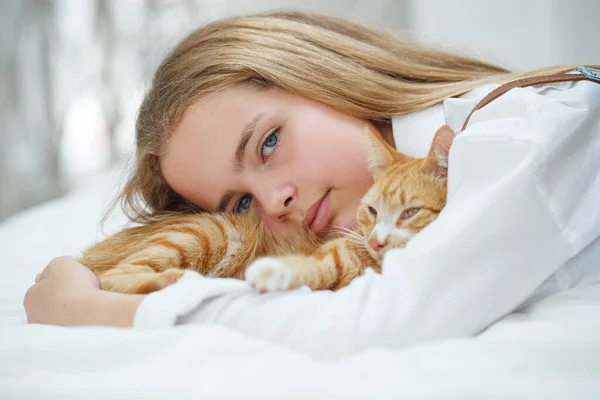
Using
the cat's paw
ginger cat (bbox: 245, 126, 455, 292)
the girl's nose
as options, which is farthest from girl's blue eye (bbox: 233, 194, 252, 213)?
the cat's paw

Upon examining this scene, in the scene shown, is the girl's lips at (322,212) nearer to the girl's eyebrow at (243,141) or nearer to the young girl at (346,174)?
the young girl at (346,174)

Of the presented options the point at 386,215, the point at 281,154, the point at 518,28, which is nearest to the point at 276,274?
the point at 386,215

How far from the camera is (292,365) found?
0.60 meters

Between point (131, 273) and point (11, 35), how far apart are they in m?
2.52

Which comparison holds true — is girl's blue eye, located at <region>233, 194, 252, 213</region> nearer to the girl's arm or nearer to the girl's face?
the girl's face

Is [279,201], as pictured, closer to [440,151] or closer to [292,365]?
[440,151]

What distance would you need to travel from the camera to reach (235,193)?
→ 1274mm

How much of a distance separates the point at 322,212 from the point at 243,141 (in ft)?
0.84

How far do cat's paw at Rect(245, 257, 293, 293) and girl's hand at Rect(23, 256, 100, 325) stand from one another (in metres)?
0.30

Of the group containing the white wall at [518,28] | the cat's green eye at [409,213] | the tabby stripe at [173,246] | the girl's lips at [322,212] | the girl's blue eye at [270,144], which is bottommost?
the tabby stripe at [173,246]

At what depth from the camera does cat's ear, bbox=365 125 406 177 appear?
3.54 feet

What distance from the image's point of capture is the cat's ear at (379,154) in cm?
108

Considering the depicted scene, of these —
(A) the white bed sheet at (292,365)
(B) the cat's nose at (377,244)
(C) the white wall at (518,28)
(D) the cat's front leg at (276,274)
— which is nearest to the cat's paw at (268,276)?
(D) the cat's front leg at (276,274)

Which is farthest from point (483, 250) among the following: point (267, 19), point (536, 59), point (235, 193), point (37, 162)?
point (37, 162)
